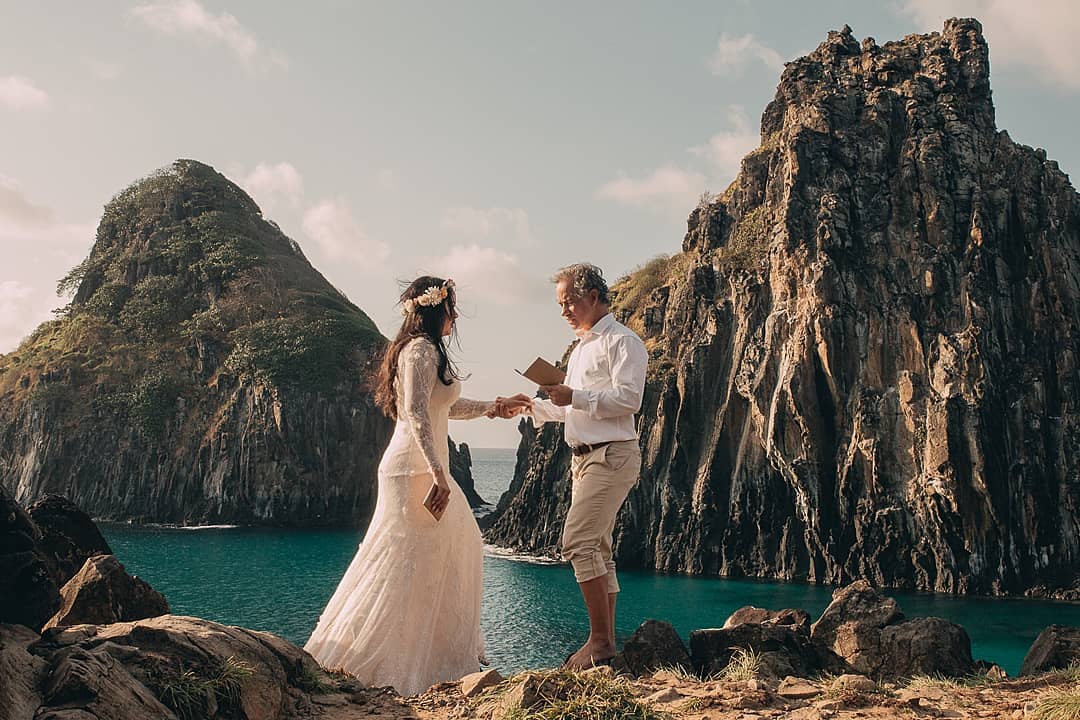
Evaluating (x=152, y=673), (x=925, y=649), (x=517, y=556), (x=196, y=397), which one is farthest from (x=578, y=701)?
(x=196, y=397)

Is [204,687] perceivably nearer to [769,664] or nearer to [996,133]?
[769,664]

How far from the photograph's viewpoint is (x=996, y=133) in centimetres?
5009

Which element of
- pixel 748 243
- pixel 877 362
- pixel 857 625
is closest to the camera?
pixel 857 625

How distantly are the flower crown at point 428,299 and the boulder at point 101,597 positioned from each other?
11.3 ft

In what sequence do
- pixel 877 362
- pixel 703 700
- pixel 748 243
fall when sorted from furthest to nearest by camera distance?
pixel 748 243 < pixel 877 362 < pixel 703 700

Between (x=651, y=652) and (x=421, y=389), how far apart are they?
3.13m

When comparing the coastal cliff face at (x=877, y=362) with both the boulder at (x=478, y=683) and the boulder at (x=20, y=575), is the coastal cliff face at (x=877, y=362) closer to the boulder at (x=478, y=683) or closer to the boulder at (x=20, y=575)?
the boulder at (x=478, y=683)

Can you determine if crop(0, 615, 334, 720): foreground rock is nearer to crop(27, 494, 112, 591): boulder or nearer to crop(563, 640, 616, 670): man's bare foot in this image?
crop(563, 640, 616, 670): man's bare foot

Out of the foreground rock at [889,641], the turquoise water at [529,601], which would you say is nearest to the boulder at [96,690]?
the foreground rock at [889,641]

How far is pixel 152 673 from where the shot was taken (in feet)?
15.5

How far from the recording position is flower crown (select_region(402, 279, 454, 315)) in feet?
25.1

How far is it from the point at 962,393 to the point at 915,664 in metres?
37.0

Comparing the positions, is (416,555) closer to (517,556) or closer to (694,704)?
(694,704)

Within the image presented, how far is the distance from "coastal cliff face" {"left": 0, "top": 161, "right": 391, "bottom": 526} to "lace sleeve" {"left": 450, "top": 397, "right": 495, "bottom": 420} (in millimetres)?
67694
